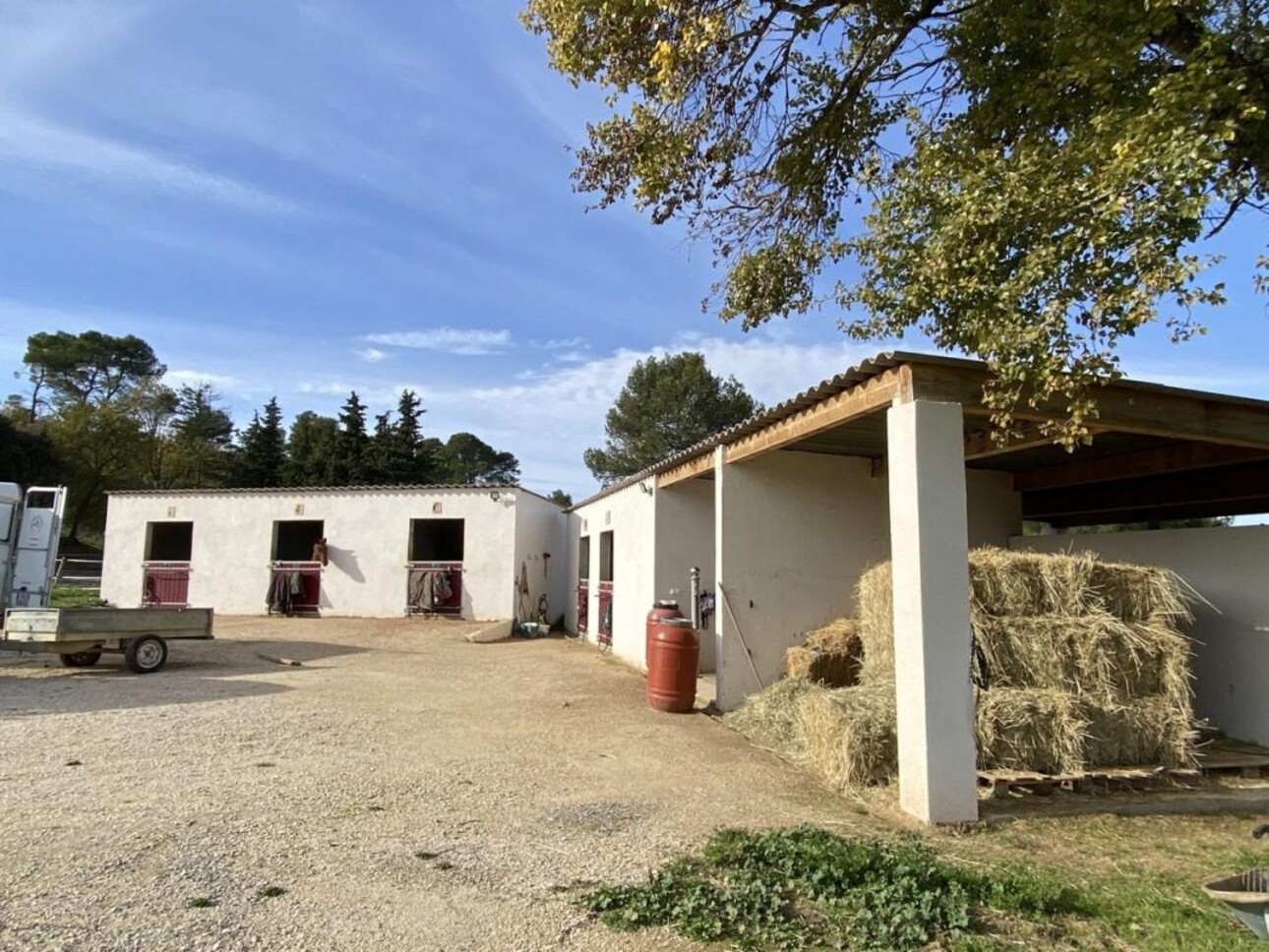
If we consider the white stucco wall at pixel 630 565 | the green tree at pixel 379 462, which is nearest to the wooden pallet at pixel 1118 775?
the white stucco wall at pixel 630 565

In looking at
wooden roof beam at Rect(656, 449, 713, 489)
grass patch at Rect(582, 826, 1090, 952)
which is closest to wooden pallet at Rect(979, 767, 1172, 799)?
grass patch at Rect(582, 826, 1090, 952)

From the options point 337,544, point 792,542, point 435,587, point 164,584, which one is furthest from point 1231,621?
point 164,584

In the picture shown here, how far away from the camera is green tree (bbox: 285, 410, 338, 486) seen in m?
42.6

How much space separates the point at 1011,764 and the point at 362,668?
8892 mm

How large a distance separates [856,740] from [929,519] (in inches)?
70.8

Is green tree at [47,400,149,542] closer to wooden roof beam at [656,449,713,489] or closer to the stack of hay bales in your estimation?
wooden roof beam at [656,449,713,489]

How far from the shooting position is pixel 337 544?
19.7 metres

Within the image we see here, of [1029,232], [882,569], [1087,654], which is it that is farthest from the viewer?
[882,569]

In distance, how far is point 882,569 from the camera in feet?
23.9

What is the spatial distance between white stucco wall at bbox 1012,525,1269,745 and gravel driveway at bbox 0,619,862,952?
4121mm

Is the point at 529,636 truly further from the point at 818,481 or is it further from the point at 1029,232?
the point at 1029,232

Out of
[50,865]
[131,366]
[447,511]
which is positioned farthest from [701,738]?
[131,366]

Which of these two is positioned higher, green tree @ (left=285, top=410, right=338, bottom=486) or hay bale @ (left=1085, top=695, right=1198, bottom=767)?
green tree @ (left=285, top=410, right=338, bottom=486)

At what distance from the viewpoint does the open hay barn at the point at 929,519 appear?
529cm
